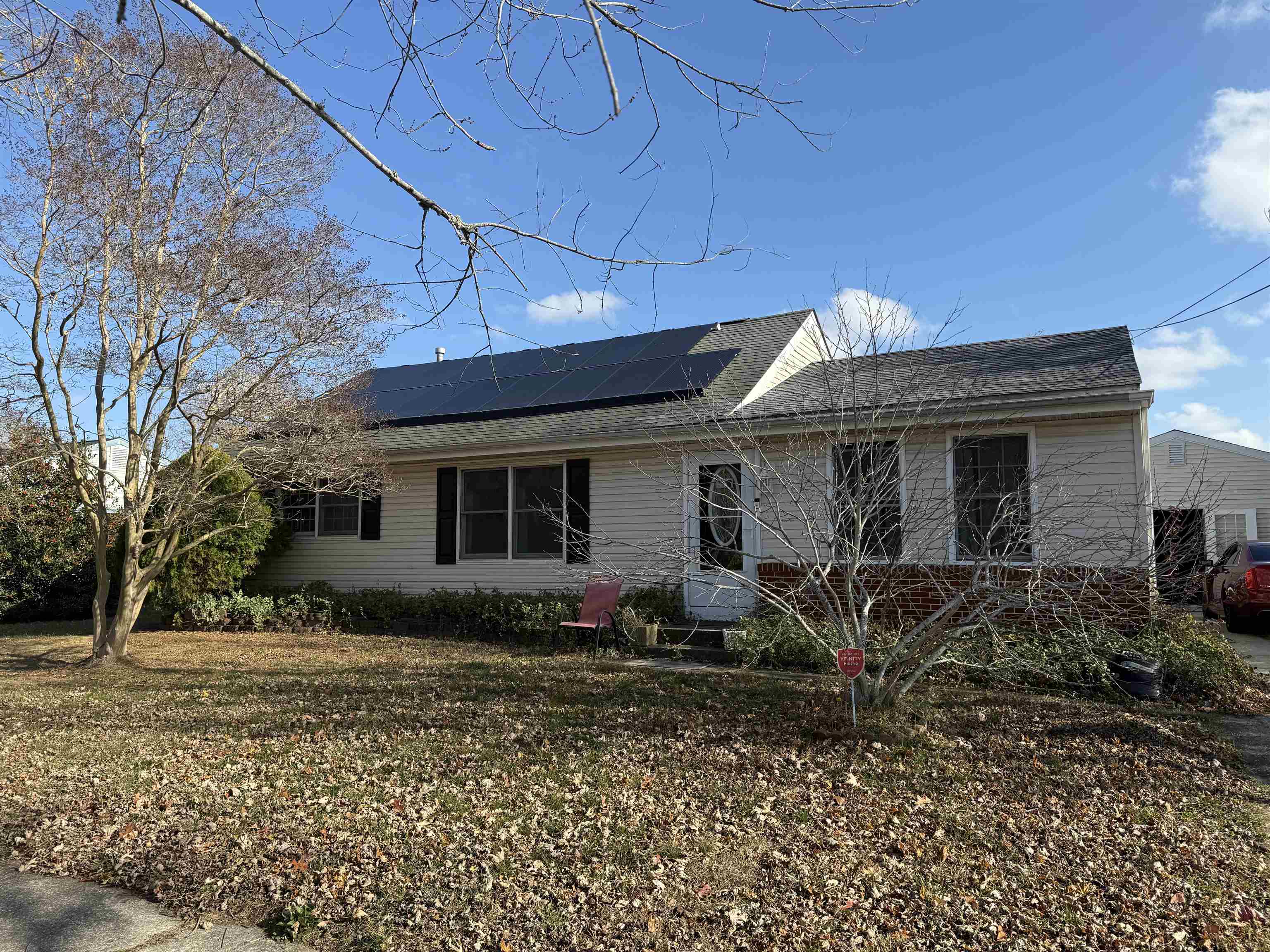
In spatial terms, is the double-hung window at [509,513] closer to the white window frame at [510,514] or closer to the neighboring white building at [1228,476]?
the white window frame at [510,514]

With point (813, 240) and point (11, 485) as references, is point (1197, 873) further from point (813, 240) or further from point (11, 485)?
point (11, 485)

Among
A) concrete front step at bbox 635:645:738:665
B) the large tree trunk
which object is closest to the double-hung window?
concrete front step at bbox 635:645:738:665

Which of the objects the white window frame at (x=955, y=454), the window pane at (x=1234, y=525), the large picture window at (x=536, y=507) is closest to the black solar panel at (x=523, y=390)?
the large picture window at (x=536, y=507)

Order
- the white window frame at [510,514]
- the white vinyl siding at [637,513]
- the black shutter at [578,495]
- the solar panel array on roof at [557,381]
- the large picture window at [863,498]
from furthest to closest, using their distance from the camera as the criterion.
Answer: the solar panel array on roof at [557,381] < the white window frame at [510,514] < the black shutter at [578,495] < the white vinyl siding at [637,513] < the large picture window at [863,498]

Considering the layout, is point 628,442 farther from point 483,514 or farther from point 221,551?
point 221,551

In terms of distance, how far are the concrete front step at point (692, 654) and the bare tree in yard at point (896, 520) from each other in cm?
Answer: 79

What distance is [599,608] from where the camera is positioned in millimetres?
10422

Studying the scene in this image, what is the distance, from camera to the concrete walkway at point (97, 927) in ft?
10.4

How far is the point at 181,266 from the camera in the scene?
8992mm

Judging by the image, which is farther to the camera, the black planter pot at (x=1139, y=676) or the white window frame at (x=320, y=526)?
the white window frame at (x=320, y=526)

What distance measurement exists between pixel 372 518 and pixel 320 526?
126cm

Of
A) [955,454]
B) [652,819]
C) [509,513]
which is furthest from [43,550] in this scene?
[955,454]

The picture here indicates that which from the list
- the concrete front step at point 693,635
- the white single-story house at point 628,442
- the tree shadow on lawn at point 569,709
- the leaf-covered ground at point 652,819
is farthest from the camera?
the concrete front step at point 693,635

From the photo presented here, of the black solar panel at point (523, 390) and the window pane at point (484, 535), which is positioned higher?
the black solar panel at point (523, 390)
